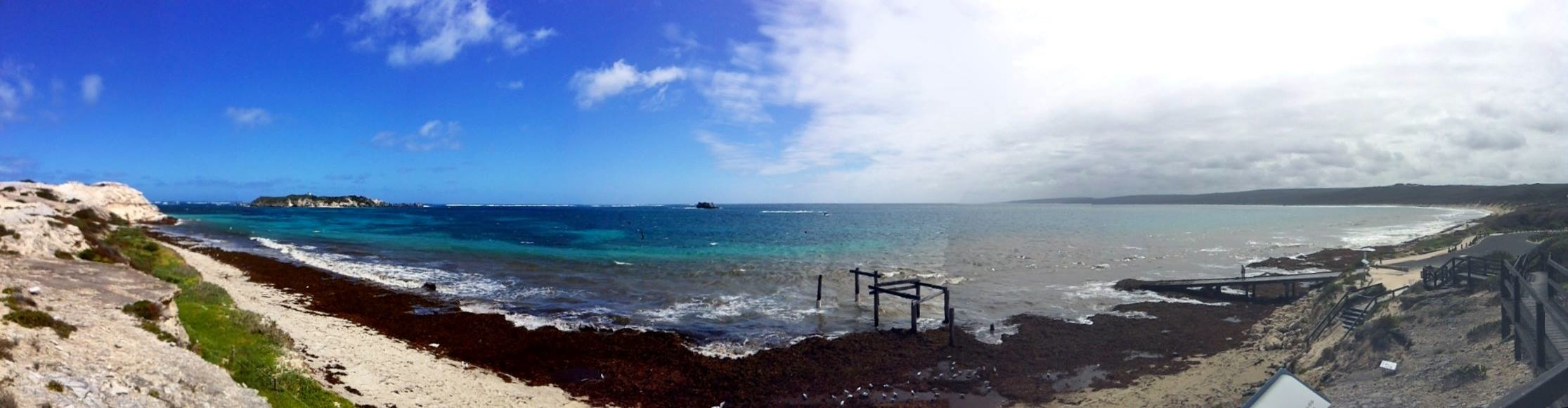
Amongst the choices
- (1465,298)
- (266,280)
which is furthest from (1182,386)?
(266,280)

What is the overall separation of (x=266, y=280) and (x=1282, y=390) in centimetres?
3817

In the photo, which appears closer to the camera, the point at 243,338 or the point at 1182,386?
the point at 243,338

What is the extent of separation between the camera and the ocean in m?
25.4

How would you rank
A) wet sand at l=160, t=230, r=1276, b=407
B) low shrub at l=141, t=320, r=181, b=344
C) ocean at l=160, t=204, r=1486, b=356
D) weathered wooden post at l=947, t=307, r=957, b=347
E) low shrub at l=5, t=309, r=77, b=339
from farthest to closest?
ocean at l=160, t=204, r=1486, b=356 → weathered wooden post at l=947, t=307, r=957, b=347 → wet sand at l=160, t=230, r=1276, b=407 → low shrub at l=141, t=320, r=181, b=344 → low shrub at l=5, t=309, r=77, b=339

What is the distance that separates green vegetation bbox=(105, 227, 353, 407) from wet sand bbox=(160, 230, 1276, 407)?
407 cm

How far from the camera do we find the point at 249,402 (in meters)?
9.38

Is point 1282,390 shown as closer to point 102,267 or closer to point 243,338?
point 243,338

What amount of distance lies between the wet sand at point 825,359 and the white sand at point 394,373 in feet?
2.34

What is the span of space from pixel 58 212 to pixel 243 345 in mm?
43812

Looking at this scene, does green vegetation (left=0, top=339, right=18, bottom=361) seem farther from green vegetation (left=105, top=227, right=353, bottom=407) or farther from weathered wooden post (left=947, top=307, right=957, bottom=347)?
weathered wooden post (left=947, top=307, right=957, bottom=347)

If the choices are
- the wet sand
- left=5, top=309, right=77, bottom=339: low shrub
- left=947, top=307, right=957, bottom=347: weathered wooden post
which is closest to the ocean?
the wet sand

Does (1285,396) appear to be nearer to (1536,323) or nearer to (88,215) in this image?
(1536,323)

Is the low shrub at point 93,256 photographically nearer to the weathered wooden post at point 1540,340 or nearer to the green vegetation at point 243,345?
the green vegetation at point 243,345

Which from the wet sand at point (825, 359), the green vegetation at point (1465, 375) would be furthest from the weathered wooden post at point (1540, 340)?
the wet sand at point (825, 359)
